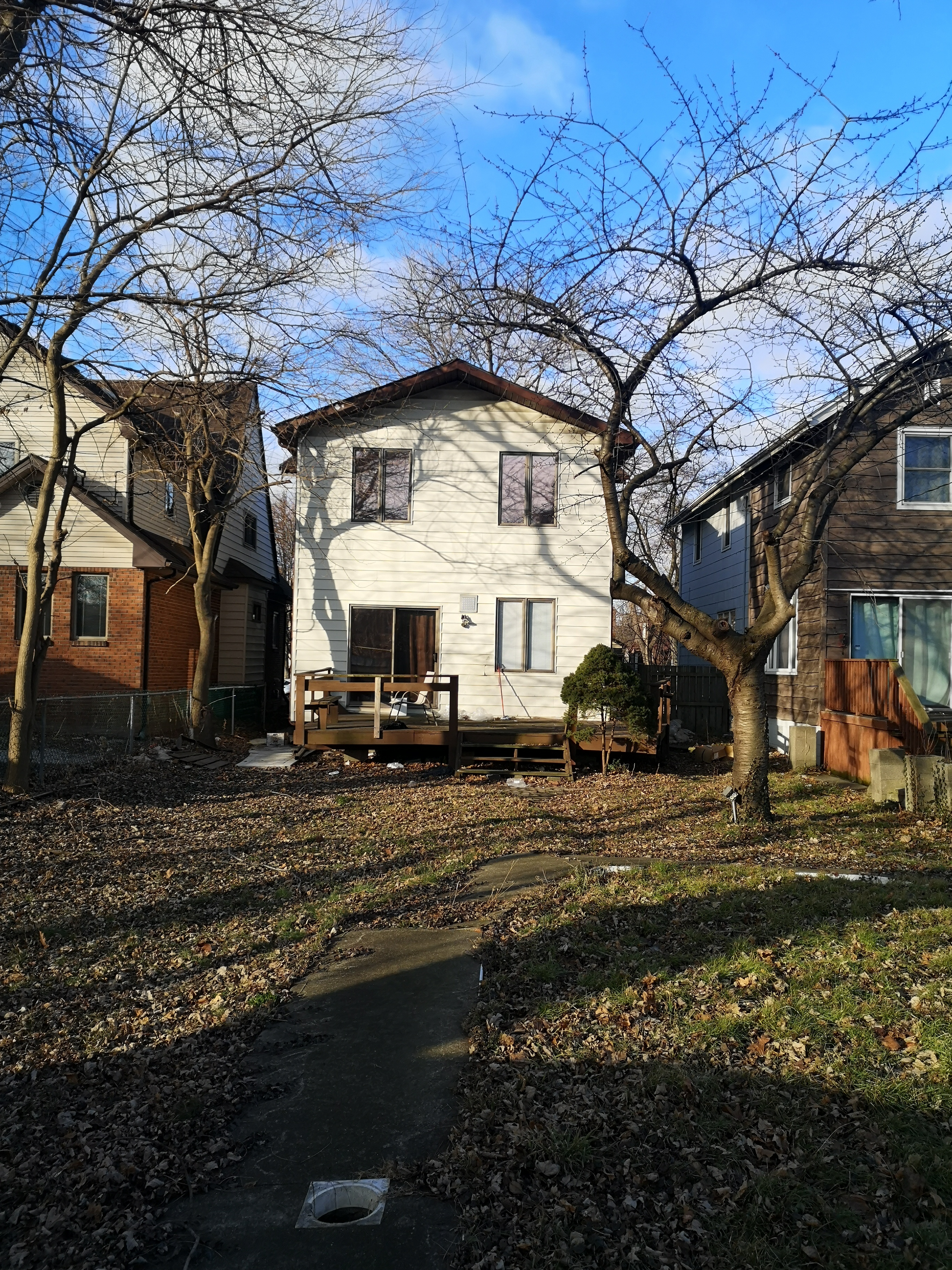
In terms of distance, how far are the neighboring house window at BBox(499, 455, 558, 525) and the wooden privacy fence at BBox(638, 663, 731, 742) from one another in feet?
13.2

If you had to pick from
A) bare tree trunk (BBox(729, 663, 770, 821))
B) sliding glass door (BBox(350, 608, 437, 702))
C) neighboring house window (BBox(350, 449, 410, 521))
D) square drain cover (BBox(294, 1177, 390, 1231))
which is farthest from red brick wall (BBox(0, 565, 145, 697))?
square drain cover (BBox(294, 1177, 390, 1231))

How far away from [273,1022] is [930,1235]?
3.30 metres

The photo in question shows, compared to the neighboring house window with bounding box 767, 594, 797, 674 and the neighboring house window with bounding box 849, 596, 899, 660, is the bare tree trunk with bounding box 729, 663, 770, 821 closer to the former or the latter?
the neighboring house window with bounding box 849, 596, 899, 660

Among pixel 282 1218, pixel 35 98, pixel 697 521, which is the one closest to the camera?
pixel 282 1218

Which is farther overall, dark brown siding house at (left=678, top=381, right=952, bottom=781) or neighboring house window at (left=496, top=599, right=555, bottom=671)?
neighboring house window at (left=496, top=599, right=555, bottom=671)

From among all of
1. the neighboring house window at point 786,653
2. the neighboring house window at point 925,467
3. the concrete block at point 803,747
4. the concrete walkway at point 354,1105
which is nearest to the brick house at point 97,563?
the neighboring house window at point 786,653

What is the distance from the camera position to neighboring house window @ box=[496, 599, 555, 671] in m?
17.1

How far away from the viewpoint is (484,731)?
14523mm

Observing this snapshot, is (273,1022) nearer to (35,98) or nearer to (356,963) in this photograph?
(356,963)

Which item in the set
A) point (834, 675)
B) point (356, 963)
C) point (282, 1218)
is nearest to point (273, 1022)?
point (356, 963)

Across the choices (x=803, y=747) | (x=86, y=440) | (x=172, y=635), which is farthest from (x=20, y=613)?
(x=803, y=747)

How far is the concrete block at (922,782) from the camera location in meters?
10.4

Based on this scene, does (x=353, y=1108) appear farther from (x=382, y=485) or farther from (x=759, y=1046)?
(x=382, y=485)

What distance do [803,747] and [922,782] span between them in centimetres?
411
